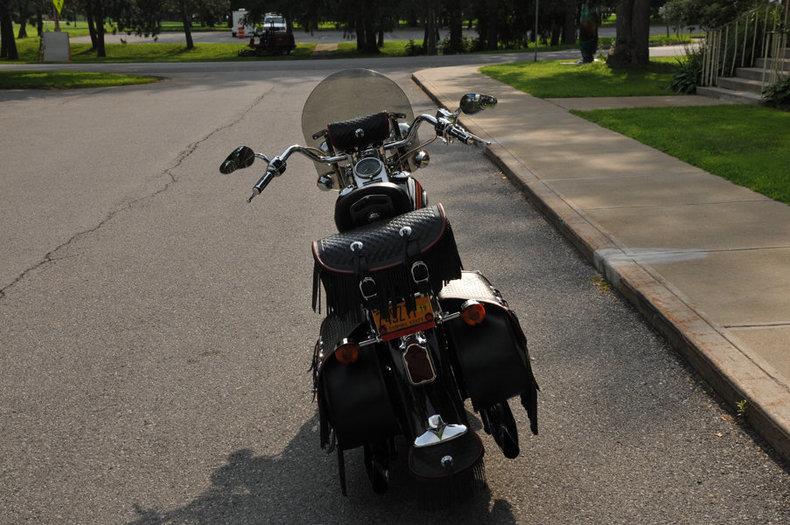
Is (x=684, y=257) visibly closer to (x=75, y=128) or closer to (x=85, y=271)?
(x=85, y=271)

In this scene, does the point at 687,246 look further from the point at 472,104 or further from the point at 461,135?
the point at 461,135

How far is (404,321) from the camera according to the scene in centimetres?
350

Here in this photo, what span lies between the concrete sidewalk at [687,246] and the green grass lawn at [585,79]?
678 cm

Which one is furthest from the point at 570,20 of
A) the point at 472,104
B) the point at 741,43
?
the point at 472,104

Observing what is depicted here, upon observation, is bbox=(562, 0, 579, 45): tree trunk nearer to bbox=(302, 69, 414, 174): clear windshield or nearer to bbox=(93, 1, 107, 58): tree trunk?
bbox=(93, 1, 107, 58): tree trunk

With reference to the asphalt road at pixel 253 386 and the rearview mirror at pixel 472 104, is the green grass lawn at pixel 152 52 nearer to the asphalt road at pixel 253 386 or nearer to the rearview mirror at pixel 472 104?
the asphalt road at pixel 253 386

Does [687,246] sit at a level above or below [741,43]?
below

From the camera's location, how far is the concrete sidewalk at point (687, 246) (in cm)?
465

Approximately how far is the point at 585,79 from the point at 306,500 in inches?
785

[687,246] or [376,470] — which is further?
[687,246]

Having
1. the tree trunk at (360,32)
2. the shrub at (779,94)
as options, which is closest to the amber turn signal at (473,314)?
the shrub at (779,94)

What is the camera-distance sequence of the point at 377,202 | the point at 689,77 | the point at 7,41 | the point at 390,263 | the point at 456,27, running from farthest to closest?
the point at 7,41 < the point at 456,27 < the point at 689,77 < the point at 377,202 < the point at 390,263

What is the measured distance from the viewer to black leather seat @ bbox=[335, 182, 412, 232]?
3688mm

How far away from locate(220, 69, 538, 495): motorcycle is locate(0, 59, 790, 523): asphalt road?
0.39 meters
